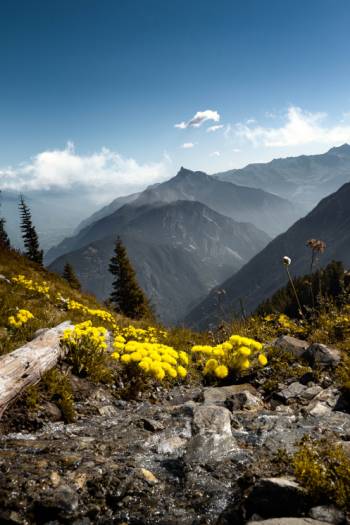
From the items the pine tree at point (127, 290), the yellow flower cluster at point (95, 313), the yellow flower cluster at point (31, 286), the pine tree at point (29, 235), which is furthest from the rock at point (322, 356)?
the pine tree at point (29, 235)

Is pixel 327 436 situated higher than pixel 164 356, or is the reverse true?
pixel 164 356

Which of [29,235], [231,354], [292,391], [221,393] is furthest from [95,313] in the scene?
[29,235]

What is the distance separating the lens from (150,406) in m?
6.71

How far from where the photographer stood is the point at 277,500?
296 centimetres

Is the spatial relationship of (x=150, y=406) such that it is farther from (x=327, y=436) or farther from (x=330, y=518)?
(x=330, y=518)

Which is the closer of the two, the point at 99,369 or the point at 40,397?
the point at 40,397

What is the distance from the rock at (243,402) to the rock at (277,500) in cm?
301

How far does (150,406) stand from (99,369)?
4.27ft

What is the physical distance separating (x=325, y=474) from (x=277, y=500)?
1.60 feet

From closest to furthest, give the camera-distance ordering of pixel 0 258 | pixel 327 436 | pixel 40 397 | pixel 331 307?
pixel 327 436 < pixel 40 397 < pixel 331 307 < pixel 0 258

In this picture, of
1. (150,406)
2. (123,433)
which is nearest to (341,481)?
(123,433)

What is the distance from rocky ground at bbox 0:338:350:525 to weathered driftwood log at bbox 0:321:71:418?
1.85ft

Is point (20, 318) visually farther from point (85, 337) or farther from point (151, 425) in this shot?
point (151, 425)

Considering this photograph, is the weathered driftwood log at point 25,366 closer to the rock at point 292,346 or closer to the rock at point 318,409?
the rock at point 318,409
